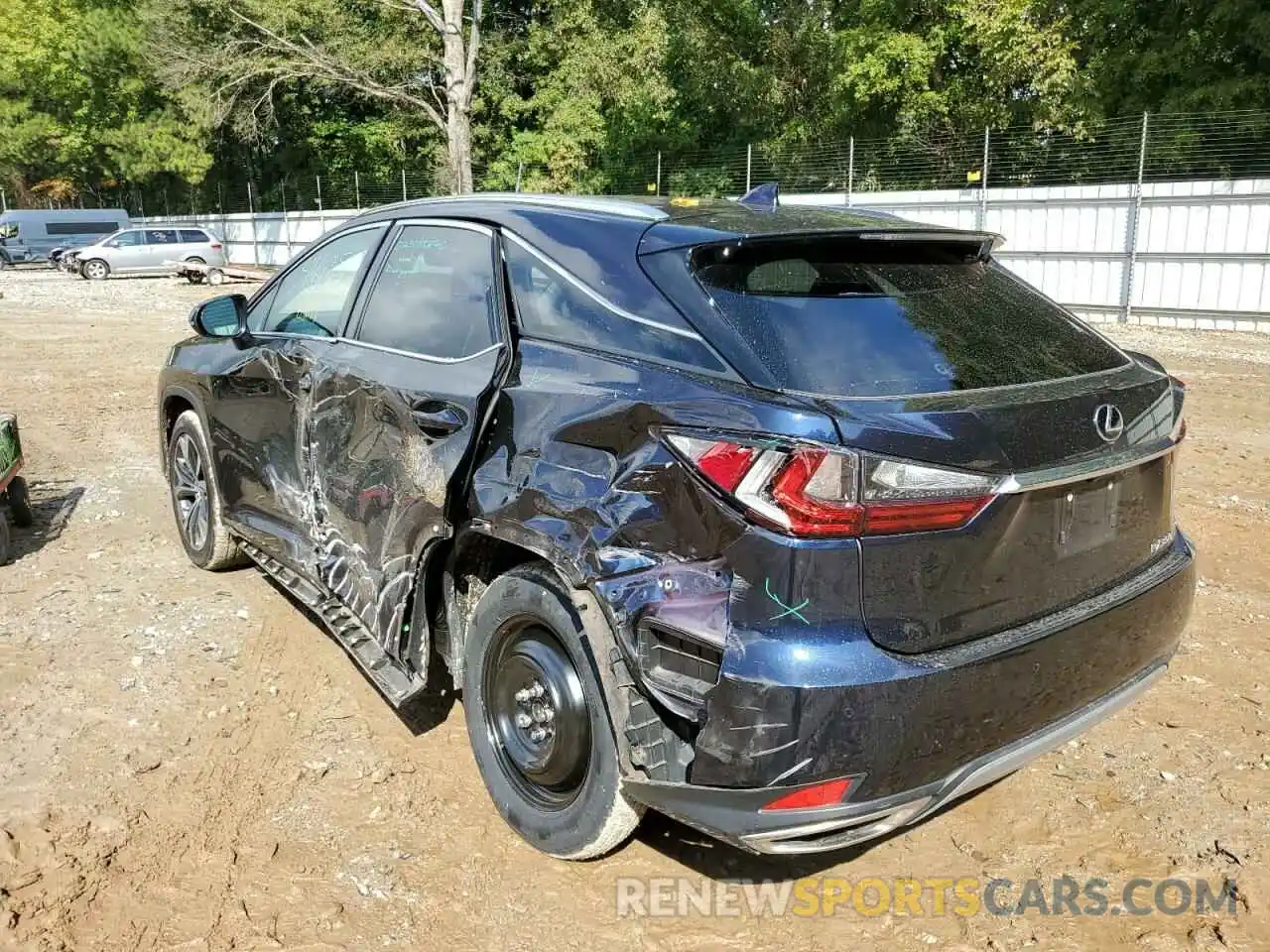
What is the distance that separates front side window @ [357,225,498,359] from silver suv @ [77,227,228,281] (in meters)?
28.0

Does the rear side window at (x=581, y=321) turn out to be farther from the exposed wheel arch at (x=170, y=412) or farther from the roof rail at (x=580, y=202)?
the exposed wheel arch at (x=170, y=412)

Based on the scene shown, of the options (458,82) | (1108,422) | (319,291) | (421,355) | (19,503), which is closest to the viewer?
(1108,422)

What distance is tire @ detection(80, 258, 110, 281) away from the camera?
1143 inches

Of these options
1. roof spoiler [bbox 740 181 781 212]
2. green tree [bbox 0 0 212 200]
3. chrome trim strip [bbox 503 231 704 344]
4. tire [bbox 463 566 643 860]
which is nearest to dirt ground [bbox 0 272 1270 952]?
tire [bbox 463 566 643 860]

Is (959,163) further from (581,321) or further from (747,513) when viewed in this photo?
(747,513)

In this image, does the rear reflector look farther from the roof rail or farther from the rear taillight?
the roof rail

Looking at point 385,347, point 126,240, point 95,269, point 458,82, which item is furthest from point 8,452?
point 95,269

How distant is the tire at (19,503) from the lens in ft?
18.8

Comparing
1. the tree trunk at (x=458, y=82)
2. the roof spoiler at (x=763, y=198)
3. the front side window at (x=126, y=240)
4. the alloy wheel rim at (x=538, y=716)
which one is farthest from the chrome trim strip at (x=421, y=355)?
the front side window at (x=126, y=240)

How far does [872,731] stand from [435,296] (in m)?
2.04

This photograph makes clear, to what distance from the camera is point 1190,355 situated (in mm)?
12984

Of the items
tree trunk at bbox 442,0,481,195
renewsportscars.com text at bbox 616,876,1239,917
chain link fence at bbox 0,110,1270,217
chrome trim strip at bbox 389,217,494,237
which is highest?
tree trunk at bbox 442,0,481,195

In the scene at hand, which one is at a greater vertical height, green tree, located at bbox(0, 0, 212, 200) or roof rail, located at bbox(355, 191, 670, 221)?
green tree, located at bbox(0, 0, 212, 200)

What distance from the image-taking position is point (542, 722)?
2.83 meters
